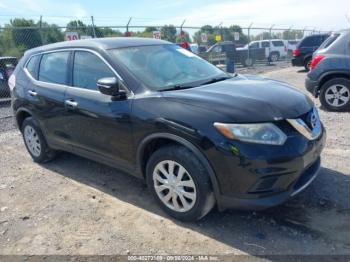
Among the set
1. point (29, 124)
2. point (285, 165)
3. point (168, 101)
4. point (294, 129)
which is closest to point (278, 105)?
point (294, 129)

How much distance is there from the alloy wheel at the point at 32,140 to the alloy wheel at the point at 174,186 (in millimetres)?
2483

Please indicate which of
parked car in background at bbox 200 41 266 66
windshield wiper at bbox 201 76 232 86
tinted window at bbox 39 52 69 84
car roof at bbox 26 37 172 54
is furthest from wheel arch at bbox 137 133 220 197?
parked car in background at bbox 200 41 266 66

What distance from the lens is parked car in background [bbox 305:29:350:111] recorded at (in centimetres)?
688

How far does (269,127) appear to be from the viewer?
2818 mm

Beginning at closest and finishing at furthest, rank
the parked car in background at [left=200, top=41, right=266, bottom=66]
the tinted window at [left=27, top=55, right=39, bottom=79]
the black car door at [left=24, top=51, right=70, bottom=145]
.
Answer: the black car door at [left=24, top=51, right=70, bottom=145] < the tinted window at [left=27, top=55, right=39, bottom=79] < the parked car in background at [left=200, top=41, right=266, bottom=66]

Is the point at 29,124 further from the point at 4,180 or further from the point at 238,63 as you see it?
the point at 238,63

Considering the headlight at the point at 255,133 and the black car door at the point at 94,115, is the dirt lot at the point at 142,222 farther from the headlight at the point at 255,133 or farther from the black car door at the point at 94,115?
the headlight at the point at 255,133

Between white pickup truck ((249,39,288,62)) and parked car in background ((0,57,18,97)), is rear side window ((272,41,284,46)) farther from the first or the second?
parked car in background ((0,57,18,97))

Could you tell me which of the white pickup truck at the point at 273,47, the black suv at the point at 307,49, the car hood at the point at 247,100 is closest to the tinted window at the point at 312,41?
the black suv at the point at 307,49

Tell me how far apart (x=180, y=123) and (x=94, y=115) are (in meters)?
Result: 1.20

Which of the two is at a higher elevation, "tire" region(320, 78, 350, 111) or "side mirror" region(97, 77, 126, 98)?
"side mirror" region(97, 77, 126, 98)

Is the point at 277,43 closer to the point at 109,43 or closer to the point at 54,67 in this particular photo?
the point at 54,67

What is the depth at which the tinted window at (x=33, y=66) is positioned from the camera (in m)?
4.86

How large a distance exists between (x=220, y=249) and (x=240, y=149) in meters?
0.90
